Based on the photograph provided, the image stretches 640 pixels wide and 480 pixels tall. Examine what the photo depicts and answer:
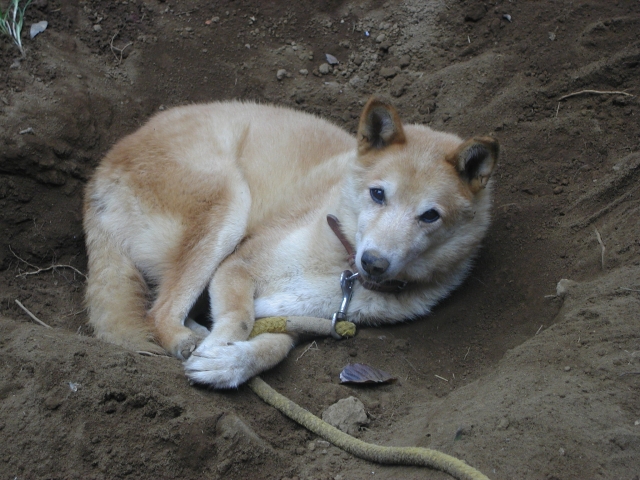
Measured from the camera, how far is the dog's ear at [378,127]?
3.45 meters

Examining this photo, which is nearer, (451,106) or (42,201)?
(42,201)

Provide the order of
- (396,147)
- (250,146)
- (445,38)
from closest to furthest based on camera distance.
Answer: (396,147)
(250,146)
(445,38)

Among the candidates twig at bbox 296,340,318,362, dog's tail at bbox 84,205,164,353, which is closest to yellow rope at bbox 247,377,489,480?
twig at bbox 296,340,318,362

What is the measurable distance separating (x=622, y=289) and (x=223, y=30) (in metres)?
4.26

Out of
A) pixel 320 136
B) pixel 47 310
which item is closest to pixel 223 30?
pixel 320 136

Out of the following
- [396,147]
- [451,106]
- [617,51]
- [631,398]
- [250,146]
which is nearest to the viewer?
[631,398]

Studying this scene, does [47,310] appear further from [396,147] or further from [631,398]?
[631,398]

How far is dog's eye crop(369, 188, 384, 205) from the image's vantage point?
343cm

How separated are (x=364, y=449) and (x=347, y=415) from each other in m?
0.37

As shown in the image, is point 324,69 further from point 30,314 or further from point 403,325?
point 30,314

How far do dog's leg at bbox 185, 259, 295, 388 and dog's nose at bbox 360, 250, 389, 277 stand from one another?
2.19ft

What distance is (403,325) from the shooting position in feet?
12.6

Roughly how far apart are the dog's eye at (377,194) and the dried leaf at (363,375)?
0.93m

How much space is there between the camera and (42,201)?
4371mm
